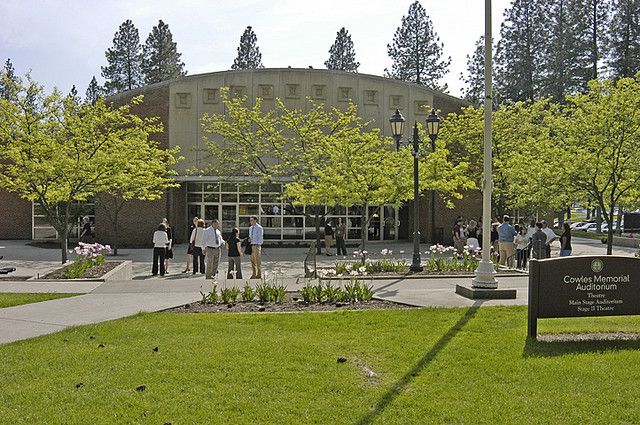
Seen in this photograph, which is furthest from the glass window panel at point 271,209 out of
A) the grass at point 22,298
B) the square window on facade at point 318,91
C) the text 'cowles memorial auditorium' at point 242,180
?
the grass at point 22,298

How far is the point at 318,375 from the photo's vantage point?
20.9 ft

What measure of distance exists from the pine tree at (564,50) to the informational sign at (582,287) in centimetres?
5046

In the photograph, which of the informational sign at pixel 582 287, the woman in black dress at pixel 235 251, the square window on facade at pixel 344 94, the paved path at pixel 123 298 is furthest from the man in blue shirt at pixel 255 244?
the square window on facade at pixel 344 94

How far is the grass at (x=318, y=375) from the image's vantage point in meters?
5.35

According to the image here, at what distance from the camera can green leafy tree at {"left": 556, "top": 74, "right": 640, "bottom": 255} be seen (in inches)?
778

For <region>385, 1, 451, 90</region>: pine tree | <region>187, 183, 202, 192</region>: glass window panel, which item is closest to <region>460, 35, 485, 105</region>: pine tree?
<region>385, 1, 451, 90</region>: pine tree

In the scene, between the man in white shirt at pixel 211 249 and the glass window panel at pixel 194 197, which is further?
the glass window panel at pixel 194 197

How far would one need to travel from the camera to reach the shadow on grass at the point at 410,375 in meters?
5.36

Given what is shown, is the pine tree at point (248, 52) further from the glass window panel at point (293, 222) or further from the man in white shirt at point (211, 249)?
the man in white shirt at point (211, 249)

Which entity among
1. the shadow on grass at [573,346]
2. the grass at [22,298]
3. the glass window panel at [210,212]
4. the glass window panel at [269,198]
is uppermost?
the glass window panel at [269,198]

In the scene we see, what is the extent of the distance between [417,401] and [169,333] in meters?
4.11

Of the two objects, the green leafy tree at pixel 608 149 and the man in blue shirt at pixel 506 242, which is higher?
the green leafy tree at pixel 608 149

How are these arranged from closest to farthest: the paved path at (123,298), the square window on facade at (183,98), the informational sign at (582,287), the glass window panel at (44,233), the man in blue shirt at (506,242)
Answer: the informational sign at (582,287) → the paved path at (123,298) → the man in blue shirt at (506,242) → the square window on facade at (183,98) → the glass window panel at (44,233)

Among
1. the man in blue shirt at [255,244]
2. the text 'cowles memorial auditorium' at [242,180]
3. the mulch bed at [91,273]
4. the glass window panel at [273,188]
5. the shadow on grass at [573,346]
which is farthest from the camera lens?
the glass window panel at [273,188]
